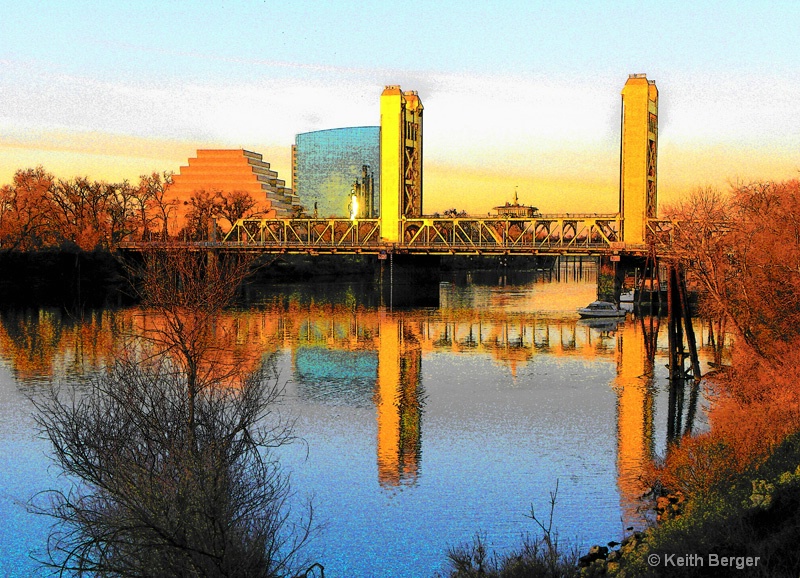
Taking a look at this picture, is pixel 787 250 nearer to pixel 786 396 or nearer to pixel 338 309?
pixel 786 396

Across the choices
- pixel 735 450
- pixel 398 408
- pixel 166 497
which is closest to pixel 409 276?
pixel 398 408

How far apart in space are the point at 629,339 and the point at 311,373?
2244 centimetres

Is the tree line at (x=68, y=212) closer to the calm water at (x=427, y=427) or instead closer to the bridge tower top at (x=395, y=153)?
the bridge tower top at (x=395, y=153)

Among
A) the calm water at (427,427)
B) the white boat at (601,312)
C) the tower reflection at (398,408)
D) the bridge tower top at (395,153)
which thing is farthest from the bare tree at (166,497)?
the bridge tower top at (395,153)

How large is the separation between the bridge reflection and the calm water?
12cm

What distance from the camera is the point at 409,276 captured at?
10919 cm

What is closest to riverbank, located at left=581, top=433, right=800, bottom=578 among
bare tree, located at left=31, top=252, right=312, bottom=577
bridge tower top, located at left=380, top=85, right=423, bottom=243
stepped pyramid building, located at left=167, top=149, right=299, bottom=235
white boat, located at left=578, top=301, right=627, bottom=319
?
bare tree, located at left=31, top=252, right=312, bottom=577

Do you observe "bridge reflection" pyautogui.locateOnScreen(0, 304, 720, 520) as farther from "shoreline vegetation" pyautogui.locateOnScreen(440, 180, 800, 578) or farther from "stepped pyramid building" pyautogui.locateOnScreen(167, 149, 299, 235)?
"stepped pyramid building" pyautogui.locateOnScreen(167, 149, 299, 235)

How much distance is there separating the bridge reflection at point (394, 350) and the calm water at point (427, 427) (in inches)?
4.8

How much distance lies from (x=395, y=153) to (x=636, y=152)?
2676cm

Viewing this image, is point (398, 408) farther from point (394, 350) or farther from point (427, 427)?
point (394, 350)

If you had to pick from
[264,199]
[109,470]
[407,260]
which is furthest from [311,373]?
[264,199]

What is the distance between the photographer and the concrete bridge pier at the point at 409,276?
103069 millimetres

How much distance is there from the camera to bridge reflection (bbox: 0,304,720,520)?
94.5 feet
